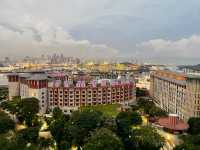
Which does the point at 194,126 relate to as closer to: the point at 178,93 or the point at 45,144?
the point at 178,93

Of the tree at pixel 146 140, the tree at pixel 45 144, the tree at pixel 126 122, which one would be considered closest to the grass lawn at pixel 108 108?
the tree at pixel 126 122

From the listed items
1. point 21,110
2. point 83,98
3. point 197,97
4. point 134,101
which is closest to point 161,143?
point 197,97

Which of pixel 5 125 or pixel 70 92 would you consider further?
pixel 70 92

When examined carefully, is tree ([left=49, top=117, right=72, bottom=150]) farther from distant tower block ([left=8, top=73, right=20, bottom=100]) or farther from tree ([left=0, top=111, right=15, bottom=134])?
distant tower block ([left=8, top=73, right=20, bottom=100])

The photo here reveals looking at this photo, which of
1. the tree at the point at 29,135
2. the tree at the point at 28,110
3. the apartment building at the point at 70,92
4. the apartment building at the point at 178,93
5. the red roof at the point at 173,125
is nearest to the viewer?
the tree at the point at 29,135

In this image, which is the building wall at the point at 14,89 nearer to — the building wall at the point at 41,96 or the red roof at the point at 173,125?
the building wall at the point at 41,96

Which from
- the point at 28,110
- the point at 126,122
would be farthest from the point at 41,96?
the point at 126,122
